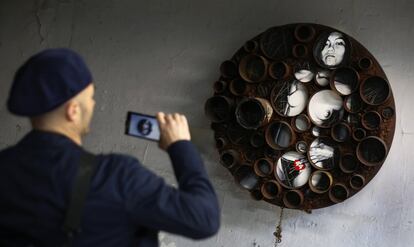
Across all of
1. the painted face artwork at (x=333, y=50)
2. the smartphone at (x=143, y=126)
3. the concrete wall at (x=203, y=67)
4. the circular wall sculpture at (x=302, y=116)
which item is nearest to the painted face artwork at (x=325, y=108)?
the circular wall sculpture at (x=302, y=116)

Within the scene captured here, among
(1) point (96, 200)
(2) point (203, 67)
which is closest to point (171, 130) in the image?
(1) point (96, 200)

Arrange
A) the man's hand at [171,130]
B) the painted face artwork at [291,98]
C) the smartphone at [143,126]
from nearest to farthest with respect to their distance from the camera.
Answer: the man's hand at [171,130] < the smartphone at [143,126] < the painted face artwork at [291,98]

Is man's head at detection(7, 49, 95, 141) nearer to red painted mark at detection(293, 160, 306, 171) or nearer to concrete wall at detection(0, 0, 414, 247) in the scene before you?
concrete wall at detection(0, 0, 414, 247)

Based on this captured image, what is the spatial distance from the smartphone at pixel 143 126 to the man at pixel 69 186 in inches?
7.7

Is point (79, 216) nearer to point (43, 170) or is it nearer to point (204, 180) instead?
point (43, 170)

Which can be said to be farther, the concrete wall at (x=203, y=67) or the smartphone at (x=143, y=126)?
the concrete wall at (x=203, y=67)

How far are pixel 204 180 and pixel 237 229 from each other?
1.08 metres

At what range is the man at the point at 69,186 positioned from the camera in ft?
2.91

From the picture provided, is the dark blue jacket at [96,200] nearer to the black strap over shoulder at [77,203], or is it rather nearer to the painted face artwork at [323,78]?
the black strap over shoulder at [77,203]

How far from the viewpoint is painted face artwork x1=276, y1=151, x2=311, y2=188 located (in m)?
1.77

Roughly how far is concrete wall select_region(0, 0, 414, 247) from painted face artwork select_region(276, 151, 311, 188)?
6.3 inches

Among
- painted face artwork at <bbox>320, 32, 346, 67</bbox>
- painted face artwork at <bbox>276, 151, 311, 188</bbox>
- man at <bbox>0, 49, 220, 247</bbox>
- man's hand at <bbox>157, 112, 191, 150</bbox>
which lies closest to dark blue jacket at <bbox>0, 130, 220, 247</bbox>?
man at <bbox>0, 49, 220, 247</bbox>

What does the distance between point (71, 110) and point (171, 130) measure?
0.23 metres

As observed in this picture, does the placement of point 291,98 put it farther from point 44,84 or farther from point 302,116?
point 44,84
